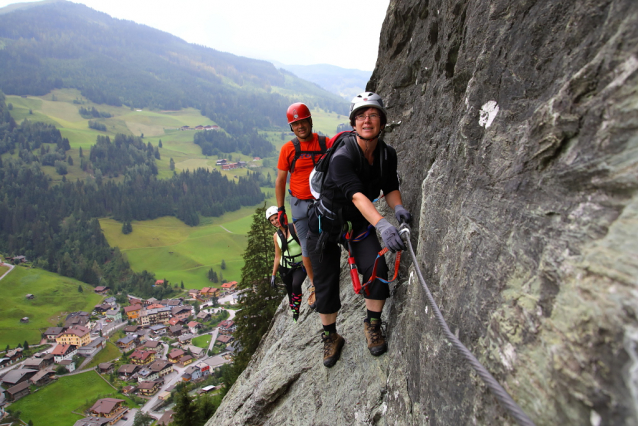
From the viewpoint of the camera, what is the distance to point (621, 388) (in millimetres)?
1696

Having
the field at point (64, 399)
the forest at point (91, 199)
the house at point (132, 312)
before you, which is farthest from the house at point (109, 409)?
the forest at point (91, 199)

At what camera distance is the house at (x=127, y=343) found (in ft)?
255

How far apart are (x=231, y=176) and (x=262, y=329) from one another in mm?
179647

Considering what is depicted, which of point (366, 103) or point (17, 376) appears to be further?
point (17, 376)

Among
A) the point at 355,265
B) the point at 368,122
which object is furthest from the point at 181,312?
the point at 368,122

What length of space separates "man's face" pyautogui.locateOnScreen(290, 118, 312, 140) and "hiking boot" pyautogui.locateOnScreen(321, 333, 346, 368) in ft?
11.2

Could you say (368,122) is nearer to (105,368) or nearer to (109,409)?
(109,409)

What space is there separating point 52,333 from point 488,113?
3824 inches

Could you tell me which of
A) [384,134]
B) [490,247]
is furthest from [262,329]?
[490,247]

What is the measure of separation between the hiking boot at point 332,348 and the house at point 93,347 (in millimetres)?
85393

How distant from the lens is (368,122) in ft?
15.4

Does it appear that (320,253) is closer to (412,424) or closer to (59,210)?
(412,424)

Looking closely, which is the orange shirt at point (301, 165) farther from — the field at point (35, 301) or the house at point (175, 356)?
the field at point (35, 301)

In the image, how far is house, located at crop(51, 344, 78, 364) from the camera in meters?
70.2
